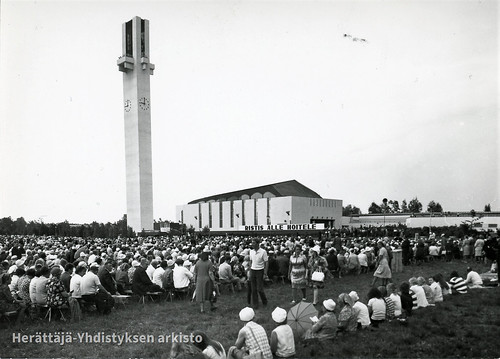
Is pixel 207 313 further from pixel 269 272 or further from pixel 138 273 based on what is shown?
pixel 269 272

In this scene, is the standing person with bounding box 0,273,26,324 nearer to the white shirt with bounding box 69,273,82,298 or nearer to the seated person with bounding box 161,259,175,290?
the white shirt with bounding box 69,273,82,298

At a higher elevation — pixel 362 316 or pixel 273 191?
pixel 273 191

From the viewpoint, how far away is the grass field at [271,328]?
7.25 m

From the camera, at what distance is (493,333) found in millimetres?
8172

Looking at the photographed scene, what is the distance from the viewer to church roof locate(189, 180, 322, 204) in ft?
261

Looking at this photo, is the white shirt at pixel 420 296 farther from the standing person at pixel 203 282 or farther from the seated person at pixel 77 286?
the seated person at pixel 77 286

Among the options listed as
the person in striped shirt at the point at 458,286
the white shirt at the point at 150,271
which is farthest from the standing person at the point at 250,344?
the person in striped shirt at the point at 458,286

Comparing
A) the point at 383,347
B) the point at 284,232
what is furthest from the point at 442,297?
the point at 284,232

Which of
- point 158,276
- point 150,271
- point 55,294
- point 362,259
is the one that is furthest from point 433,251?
point 55,294

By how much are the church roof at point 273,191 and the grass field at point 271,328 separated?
66605 millimetres

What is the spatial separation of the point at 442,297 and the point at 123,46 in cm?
5834

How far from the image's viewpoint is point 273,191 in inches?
3088

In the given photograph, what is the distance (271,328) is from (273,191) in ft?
229

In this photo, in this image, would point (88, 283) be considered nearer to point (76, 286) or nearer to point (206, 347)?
point (76, 286)
